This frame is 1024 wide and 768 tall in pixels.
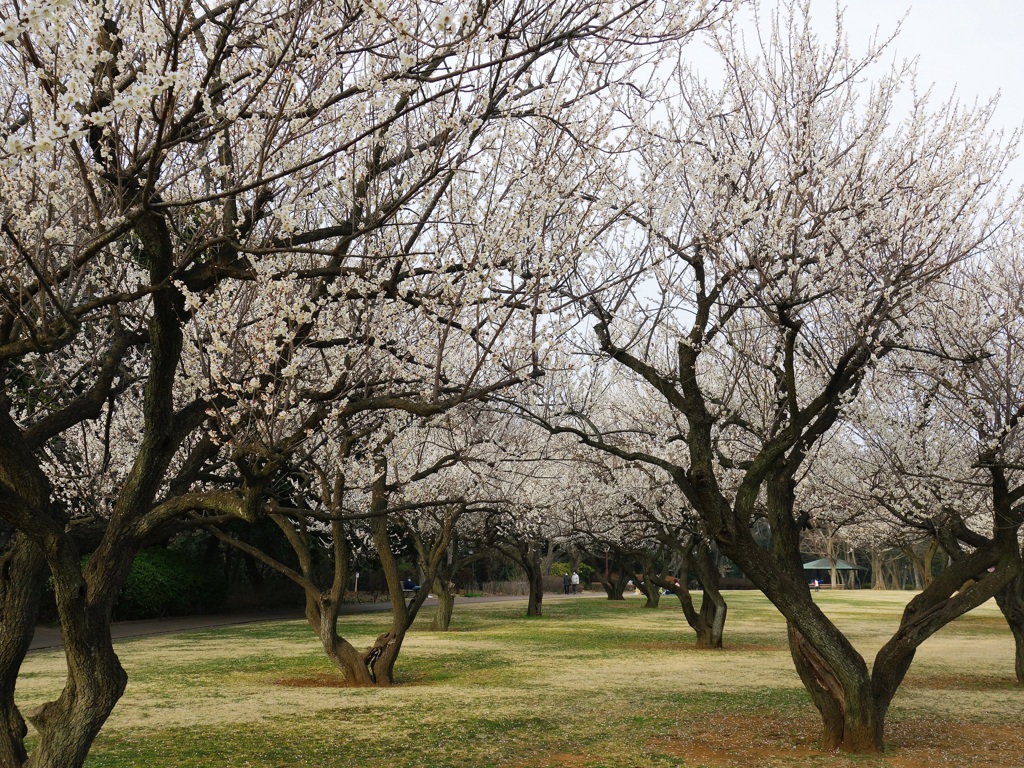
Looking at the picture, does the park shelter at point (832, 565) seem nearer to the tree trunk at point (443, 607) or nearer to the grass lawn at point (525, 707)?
the grass lawn at point (525, 707)

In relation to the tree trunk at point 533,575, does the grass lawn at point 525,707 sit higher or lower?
lower

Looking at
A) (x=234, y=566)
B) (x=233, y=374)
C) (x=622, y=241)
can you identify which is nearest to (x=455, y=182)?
(x=233, y=374)

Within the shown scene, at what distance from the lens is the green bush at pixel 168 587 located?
98.1 ft

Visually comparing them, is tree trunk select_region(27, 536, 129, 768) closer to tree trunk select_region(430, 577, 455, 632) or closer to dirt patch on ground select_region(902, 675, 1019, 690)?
dirt patch on ground select_region(902, 675, 1019, 690)

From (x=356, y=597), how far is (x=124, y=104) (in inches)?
1718

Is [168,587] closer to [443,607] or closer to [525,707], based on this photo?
[443,607]

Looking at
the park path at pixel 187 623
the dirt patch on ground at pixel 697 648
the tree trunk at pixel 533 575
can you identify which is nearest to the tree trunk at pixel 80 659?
the park path at pixel 187 623

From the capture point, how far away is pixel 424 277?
7.49 m

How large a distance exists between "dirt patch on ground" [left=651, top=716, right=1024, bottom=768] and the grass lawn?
39mm

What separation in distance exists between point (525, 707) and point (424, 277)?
25.9ft

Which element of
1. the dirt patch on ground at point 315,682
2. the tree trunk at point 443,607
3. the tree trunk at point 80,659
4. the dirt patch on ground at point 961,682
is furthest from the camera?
the tree trunk at point 443,607

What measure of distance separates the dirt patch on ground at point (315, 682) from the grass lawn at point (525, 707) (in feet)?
0.32

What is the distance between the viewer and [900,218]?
920 cm

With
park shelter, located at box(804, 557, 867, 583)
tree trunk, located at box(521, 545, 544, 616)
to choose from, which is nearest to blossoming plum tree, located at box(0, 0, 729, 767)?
tree trunk, located at box(521, 545, 544, 616)
